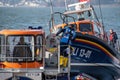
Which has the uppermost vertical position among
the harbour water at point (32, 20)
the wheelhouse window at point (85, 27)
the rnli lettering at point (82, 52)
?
the harbour water at point (32, 20)

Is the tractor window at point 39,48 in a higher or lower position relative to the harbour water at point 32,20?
lower

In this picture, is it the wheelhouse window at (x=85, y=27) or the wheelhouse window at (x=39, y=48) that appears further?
the wheelhouse window at (x=85, y=27)

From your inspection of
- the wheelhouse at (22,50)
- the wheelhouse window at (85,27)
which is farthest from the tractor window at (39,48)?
the wheelhouse window at (85,27)

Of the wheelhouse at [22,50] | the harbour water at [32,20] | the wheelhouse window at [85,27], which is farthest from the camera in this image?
the harbour water at [32,20]

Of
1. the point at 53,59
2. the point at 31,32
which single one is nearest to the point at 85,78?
the point at 53,59

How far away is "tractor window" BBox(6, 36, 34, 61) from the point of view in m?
15.8

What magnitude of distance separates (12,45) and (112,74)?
5191 mm

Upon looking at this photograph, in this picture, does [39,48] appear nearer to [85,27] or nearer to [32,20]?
[85,27]

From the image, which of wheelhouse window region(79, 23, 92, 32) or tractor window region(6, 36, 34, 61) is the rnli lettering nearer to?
tractor window region(6, 36, 34, 61)

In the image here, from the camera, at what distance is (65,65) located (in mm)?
16203

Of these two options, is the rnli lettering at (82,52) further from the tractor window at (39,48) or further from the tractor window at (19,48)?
the tractor window at (19,48)

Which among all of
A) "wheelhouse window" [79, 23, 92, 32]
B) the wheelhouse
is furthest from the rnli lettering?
"wheelhouse window" [79, 23, 92, 32]

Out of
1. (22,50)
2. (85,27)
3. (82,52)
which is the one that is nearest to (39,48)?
(22,50)

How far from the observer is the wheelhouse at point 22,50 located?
15789 millimetres
